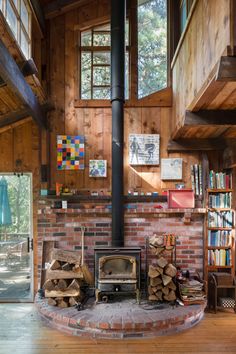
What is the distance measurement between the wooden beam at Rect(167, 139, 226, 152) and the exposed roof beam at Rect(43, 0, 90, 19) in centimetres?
245

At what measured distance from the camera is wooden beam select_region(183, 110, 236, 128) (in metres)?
3.03

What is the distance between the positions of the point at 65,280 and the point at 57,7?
3.76 metres

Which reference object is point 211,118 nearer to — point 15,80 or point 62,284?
point 15,80

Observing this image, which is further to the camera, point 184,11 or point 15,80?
point 184,11

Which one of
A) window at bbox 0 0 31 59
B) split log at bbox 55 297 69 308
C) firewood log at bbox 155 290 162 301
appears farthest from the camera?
firewood log at bbox 155 290 162 301

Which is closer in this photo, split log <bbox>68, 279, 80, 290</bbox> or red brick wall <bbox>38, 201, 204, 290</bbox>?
split log <bbox>68, 279, 80, 290</bbox>

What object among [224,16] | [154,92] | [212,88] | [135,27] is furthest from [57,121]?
[224,16]

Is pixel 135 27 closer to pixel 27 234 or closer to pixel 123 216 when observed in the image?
pixel 123 216

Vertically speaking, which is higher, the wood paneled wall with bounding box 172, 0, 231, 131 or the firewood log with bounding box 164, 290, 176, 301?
the wood paneled wall with bounding box 172, 0, 231, 131

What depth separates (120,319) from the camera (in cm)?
309

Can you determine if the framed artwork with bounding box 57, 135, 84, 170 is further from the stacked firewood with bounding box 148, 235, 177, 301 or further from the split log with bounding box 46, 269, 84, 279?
the stacked firewood with bounding box 148, 235, 177, 301

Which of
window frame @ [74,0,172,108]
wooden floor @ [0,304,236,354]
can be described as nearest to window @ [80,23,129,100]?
window frame @ [74,0,172,108]

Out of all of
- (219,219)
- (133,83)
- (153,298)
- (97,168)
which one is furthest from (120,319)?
(133,83)

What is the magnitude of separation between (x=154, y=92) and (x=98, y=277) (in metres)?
2.77
